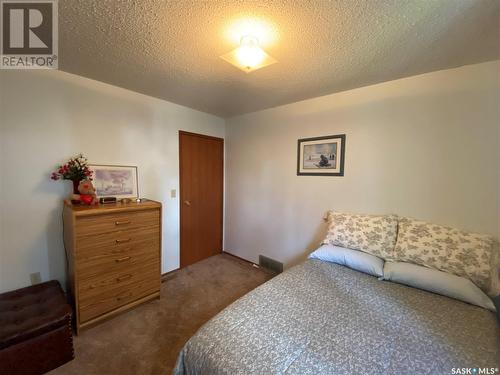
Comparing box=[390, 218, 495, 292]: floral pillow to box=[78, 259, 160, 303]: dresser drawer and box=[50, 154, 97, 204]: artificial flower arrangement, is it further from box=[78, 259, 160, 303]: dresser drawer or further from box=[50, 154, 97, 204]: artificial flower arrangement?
box=[50, 154, 97, 204]: artificial flower arrangement

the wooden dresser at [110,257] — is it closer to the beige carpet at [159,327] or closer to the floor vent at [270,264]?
the beige carpet at [159,327]

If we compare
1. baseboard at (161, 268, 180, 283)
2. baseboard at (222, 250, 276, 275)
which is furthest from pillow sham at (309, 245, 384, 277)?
baseboard at (161, 268, 180, 283)

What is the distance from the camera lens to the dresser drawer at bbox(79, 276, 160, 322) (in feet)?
5.67

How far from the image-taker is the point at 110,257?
1.83 m

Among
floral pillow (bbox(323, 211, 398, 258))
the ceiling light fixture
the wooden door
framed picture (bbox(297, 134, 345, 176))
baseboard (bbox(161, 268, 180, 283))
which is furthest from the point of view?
the wooden door

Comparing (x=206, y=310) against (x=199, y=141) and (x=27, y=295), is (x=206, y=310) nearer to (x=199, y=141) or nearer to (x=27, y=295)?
(x=27, y=295)

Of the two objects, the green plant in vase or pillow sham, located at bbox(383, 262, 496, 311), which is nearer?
pillow sham, located at bbox(383, 262, 496, 311)

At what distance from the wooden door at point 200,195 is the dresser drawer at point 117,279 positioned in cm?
81

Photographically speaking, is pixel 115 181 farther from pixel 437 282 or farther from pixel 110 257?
pixel 437 282

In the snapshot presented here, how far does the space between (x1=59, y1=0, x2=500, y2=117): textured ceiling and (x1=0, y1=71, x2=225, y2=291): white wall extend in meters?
0.22

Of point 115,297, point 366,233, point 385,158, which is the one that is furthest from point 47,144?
point 385,158

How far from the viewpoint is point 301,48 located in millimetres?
1477

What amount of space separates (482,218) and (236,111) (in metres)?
Result: 2.80

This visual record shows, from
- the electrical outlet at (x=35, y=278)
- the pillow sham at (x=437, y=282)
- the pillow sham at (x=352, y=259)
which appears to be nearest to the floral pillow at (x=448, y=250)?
the pillow sham at (x=437, y=282)
